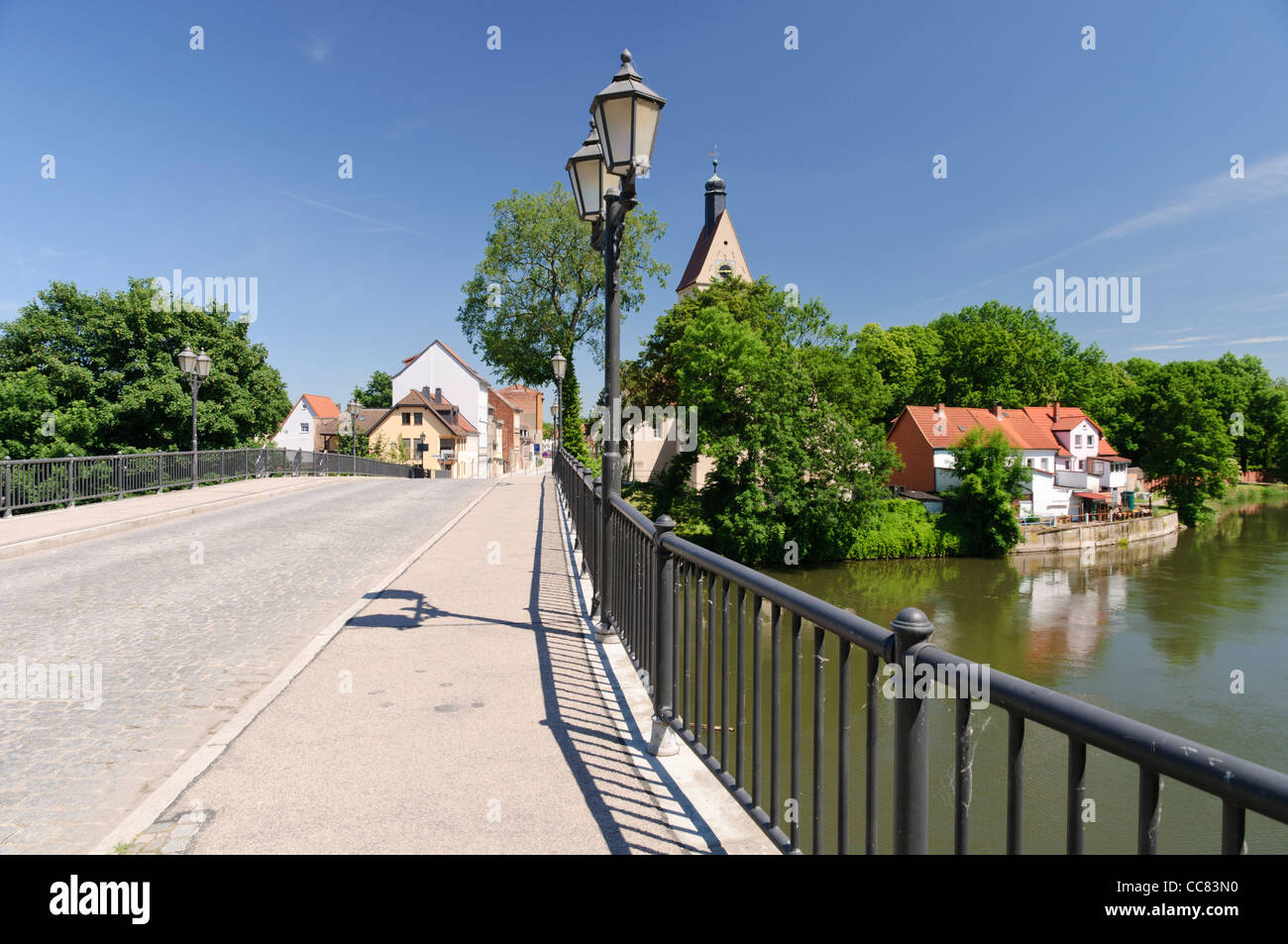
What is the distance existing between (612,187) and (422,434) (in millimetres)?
55417

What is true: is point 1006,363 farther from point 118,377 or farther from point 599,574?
point 599,574

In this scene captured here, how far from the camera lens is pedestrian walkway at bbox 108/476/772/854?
2.92 metres

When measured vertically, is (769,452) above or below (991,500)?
above

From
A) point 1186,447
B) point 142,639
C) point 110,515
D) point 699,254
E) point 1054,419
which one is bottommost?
point 142,639

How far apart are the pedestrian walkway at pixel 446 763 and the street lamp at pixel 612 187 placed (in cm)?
118

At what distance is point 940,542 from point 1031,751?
2880cm

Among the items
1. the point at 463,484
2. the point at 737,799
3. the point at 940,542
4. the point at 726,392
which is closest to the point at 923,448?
the point at 940,542

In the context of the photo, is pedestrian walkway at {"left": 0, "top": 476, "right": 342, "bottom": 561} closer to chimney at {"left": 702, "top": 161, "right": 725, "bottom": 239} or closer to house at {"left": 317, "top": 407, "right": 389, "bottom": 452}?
house at {"left": 317, "top": 407, "right": 389, "bottom": 452}

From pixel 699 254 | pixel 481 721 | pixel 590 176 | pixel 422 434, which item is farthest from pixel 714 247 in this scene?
pixel 481 721

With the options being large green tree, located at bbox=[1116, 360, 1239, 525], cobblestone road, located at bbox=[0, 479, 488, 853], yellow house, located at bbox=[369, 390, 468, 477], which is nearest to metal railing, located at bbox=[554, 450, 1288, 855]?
cobblestone road, located at bbox=[0, 479, 488, 853]

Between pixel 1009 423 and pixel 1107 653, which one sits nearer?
pixel 1107 653

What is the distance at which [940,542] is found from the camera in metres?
44.0

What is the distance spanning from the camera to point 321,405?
80375mm
